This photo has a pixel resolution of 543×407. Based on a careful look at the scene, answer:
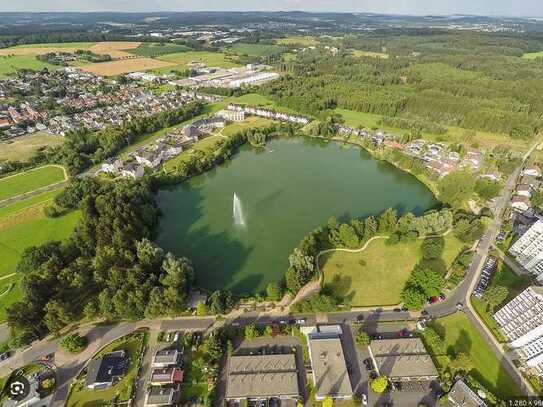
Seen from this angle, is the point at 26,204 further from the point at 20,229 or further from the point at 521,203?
the point at 521,203

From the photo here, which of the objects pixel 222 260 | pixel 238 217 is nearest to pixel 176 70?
pixel 238 217

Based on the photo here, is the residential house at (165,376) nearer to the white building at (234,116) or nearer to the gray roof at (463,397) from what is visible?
the gray roof at (463,397)

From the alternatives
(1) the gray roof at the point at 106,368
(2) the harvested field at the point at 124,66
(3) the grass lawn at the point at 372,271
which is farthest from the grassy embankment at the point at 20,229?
(2) the harvested field at the point at 124,66

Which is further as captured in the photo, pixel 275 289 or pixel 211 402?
pixel 275 289

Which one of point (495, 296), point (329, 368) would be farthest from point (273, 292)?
point (495, 296)

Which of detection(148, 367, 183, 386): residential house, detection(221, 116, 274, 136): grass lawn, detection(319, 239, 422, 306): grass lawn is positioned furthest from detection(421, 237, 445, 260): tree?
detection(221, 116, 274, 136): grass lawn

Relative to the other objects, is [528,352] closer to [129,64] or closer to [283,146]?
[283,146]

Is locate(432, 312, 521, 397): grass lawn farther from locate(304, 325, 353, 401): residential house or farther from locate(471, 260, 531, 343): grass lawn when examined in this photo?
locate(304, 325, 353, 401): residential house
